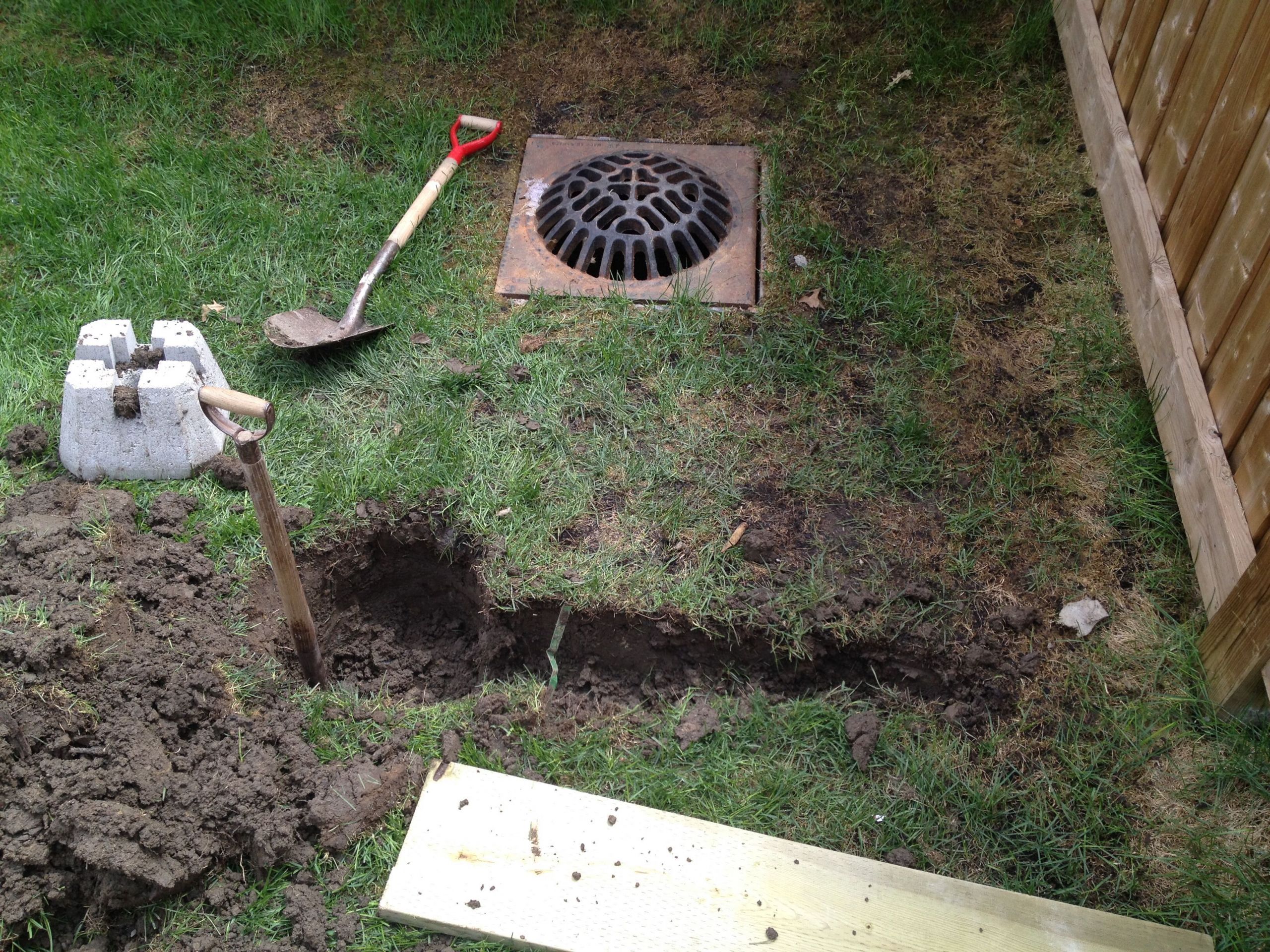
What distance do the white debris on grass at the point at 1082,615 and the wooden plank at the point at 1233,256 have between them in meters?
0.79

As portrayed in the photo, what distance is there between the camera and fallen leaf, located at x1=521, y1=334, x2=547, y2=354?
11.7 feet

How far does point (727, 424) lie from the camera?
333 centimetres

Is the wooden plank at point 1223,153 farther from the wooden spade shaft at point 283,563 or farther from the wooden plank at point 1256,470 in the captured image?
the wooden spade shaft at point 283,563

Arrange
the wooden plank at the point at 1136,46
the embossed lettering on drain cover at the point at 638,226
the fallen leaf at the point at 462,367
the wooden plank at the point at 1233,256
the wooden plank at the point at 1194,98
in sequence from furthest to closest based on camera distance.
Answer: the embossed lettering on drain cover at the point at 638,226
the wooden plank at the point at 1136,46
the fallen leaf at the point at 462,367
the wooden plank at the point at 1194,98
the wooden plank at the point at 1233,256

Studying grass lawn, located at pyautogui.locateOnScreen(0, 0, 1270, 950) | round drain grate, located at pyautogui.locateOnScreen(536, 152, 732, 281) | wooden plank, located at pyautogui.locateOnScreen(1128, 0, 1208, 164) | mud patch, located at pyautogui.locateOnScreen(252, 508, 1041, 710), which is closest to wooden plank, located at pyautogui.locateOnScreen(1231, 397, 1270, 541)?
grass lawn, located at pyautogui.locateOnScreen(0, 0, 1270, 950)

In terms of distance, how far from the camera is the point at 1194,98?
3203mm

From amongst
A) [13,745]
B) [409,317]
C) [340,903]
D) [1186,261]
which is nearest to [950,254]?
[1186,261]

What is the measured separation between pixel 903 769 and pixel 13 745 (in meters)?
2.16

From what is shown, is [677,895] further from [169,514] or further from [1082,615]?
[169,514]

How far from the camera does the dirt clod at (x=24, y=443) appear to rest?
3.20 metres

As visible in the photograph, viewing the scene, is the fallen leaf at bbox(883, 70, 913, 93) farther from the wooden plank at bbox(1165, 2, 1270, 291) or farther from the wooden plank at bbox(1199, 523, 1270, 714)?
the wooden plank at bbox(1199, 523, 1270, 714)

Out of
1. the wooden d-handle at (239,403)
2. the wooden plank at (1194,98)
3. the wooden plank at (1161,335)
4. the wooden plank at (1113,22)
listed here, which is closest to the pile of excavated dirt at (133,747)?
the wooden d-handle at (239,403)

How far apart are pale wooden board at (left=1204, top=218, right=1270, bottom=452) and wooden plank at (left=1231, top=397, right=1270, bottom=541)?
0.12ft

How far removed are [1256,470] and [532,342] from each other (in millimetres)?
2188
